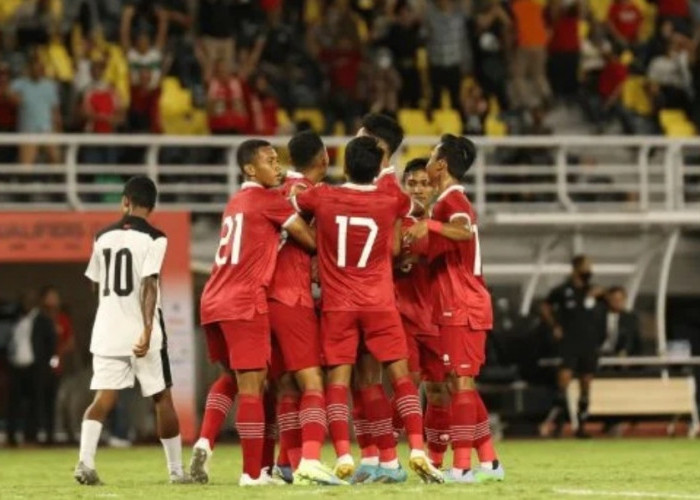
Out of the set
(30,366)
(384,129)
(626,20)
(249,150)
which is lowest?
(30,366)

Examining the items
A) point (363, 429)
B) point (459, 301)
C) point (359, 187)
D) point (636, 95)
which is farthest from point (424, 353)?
point (636, 95)

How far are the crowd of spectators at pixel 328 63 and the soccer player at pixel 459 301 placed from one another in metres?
12.2

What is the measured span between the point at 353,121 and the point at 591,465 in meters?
11.0

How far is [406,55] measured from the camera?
3075 cm

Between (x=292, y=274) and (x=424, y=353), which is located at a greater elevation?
(x=292, y=274)

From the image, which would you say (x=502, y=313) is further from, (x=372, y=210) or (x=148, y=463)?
(x=372, y=210)

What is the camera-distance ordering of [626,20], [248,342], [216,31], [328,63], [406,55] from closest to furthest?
[248,342] < [216,31] < [328,63] < [406,55] < [626,20]

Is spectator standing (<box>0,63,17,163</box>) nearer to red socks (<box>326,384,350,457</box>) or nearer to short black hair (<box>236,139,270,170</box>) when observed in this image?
short black hair (<box>236,139,270,170</box>)

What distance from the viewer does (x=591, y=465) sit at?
63.2 ft

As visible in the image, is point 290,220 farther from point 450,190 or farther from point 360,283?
point 450,190

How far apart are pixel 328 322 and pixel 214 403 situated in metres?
1.05

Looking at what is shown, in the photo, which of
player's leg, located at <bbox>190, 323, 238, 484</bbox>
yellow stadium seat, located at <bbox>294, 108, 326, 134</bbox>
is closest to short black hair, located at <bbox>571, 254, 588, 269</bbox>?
yellow stadium seat, located at <bbox>294, 108, 326, 134</bbox>

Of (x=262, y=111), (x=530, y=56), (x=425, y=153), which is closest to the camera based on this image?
(x=262, y=111)

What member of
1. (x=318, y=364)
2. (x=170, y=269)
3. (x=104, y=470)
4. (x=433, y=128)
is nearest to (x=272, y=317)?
(x=318, y=364)
